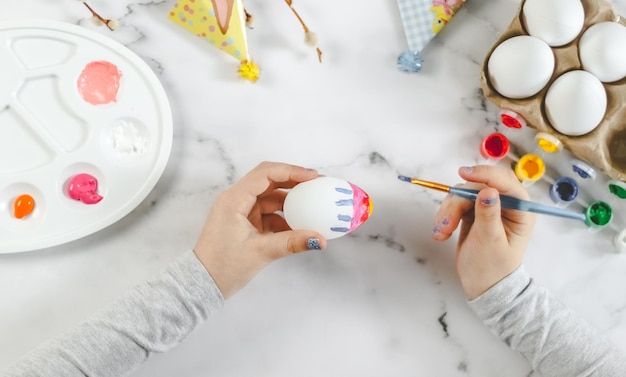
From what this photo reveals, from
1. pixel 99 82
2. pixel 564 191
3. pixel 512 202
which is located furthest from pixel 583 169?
pixel 99 82

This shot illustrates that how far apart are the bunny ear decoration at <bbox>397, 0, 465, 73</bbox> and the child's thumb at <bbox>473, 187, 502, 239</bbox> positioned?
25cm

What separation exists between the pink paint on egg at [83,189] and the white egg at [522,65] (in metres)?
0.55

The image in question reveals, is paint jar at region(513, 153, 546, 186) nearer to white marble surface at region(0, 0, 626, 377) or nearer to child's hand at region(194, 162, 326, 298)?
white marble surface at region(0, 0, 626, 377)

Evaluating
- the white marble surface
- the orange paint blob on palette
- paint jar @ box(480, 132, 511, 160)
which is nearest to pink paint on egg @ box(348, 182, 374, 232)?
the white marble surface

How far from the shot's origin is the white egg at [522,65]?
78cm

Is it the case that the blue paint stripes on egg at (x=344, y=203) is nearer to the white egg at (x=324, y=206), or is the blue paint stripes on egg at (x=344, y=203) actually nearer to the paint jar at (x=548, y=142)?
the white egg at (x=324, y=206)

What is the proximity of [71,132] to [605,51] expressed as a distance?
701 millimetres

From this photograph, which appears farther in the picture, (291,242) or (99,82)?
(99,82)

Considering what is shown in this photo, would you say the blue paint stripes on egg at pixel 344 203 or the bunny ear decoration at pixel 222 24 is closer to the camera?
the blue paint stripes on egg at pixel 344 203

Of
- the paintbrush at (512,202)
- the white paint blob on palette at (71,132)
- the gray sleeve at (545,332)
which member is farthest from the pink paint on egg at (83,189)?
the gray sleeve at (545,332)

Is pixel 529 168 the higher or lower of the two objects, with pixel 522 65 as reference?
lower

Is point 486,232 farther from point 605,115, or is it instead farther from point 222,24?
point 222,24

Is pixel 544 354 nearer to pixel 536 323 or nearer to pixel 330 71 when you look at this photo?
pixel 536 323

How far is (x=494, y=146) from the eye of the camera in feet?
2.82
